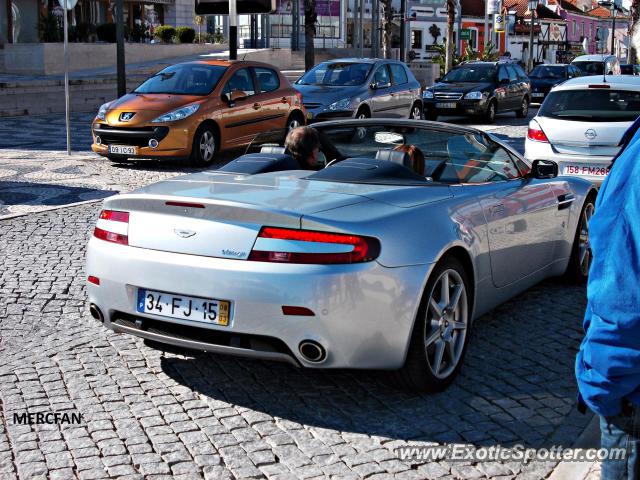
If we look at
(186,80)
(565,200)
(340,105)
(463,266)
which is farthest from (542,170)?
(340,105)

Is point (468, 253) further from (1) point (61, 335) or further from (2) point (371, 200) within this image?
(1) point (61, 335)

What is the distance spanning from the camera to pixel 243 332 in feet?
14.1

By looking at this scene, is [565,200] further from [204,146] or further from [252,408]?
[204,146]

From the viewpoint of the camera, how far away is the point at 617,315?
2195 millimetres

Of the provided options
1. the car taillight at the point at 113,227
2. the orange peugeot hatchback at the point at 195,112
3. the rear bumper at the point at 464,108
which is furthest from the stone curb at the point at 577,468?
the rear bumper at the point at 464,108

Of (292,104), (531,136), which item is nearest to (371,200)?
(531,136)

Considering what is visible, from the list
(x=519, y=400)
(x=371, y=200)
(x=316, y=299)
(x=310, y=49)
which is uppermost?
(x=310, y=49)

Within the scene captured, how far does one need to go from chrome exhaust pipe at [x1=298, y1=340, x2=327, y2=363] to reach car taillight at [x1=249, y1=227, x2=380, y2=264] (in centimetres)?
37

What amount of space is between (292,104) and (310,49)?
14.3 metres

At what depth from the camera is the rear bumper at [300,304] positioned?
4.19 meters

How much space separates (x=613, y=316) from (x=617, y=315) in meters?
0.01

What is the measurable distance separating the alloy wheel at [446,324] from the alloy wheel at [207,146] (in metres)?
9.81

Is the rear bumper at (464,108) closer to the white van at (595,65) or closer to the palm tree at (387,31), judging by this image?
the palm tree at (387,31)

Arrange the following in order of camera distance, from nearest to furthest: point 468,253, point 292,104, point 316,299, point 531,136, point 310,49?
point 316,299 → point 468,253 → point 531,136 → point 292,104 → point 310,49
